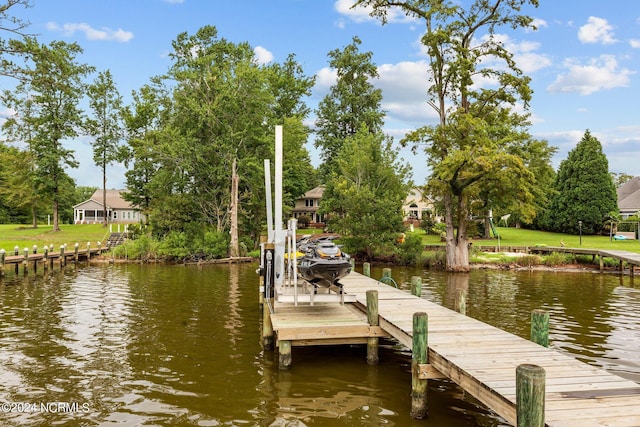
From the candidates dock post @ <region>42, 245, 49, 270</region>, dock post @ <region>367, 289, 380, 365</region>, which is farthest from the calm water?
dock post @ <region>42, 245, 49, 270</region>

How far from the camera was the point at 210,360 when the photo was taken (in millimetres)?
10594

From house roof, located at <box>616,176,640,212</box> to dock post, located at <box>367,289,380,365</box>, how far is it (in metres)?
53.7

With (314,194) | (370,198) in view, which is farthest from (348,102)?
(370,198)

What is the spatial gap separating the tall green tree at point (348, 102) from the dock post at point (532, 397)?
167 ft

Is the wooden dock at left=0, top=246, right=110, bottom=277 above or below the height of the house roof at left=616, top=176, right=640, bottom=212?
below

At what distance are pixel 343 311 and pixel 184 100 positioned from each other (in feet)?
103

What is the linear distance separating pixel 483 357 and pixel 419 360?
1.00 meters

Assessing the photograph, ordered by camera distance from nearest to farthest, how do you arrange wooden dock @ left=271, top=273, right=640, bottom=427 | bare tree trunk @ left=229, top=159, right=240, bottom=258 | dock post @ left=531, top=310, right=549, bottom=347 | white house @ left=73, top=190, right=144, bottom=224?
1. wooden dock @ left=271, top=273, right=640, bottom=427
2. dock post @ left=531, top=310, right=549, bottom=347
3. bare tree trunk @ left=229, top=159, right=240, bottom=258
4. white house @ left=73, top=190, right=144, bottom=224

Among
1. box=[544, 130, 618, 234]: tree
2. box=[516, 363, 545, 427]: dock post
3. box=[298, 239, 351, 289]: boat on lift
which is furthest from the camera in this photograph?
box=[544, 130, 618, 234]: tree

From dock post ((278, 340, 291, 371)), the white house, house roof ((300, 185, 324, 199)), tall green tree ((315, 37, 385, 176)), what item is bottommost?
dock post ((278, 340, 291, 371))

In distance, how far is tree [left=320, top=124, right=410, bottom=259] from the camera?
33.0m

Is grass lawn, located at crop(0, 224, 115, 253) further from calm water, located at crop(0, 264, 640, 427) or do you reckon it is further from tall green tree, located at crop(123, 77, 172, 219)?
calm water, located at crop(0, 264, 640, 427)

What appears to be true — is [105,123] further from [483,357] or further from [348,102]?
[483,357]

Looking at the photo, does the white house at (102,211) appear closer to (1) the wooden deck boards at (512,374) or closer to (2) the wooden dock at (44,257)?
(2) the wooden dock at (44,257)
